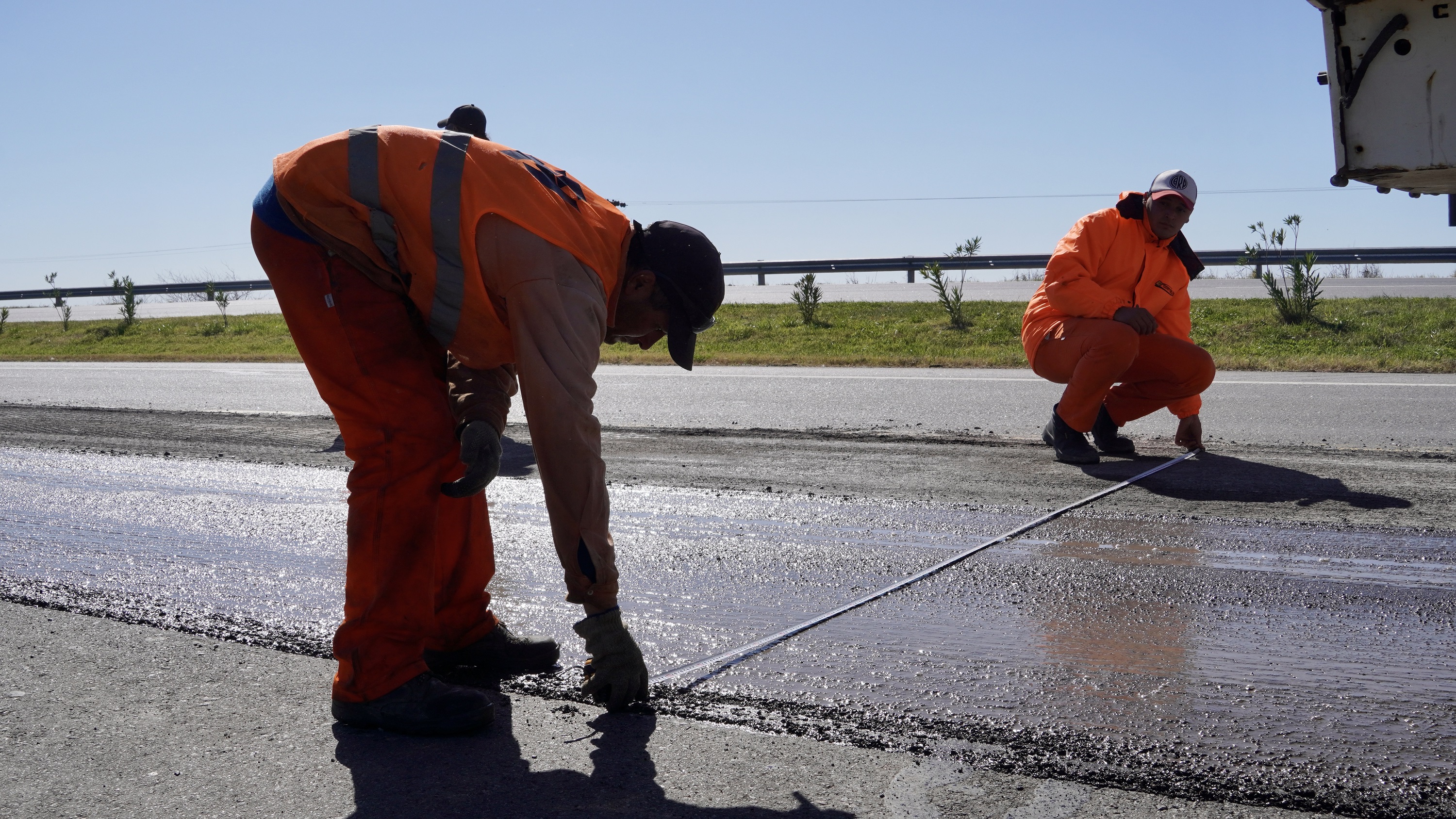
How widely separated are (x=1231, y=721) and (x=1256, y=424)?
4.77m

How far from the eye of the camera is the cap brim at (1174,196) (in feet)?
18.5

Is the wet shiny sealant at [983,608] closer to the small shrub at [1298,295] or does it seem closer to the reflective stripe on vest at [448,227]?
the reflective stripe on vest at [448,227]

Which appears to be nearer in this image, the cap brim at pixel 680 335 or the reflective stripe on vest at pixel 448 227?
the reflective stripe on vest at pixel 448 227

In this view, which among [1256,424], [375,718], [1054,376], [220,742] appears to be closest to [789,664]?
[375,718]

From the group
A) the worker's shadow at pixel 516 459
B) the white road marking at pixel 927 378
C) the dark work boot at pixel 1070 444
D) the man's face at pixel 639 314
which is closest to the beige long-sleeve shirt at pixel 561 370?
the man's face at pixel 639 314

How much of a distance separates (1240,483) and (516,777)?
146 inches

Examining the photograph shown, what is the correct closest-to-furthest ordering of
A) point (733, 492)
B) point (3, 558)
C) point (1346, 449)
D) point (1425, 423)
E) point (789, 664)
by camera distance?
point (789, 664) < point (3, 558) < point (733, 492) < point (1346, 449) < point (1425, 423)

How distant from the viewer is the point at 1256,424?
6.70 meters

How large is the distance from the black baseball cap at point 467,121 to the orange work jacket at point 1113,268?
11.1 feet

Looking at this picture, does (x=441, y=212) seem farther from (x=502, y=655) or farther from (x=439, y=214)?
(x=502, y=655)

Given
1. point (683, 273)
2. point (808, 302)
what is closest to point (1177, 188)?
point (683, 273)

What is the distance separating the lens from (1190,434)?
5.75 m

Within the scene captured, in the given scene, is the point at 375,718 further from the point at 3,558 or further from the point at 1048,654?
the point at 3,558

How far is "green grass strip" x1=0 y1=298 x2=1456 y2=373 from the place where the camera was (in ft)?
34.3
